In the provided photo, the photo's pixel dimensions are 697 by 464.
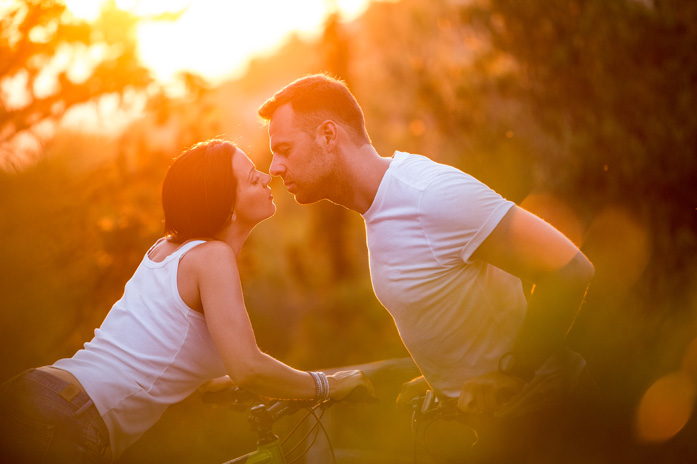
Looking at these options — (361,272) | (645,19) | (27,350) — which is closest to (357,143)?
(27,350)

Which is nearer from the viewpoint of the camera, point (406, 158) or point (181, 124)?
point (406, 158)

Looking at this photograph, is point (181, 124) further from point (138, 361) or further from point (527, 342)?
point (527, 342)

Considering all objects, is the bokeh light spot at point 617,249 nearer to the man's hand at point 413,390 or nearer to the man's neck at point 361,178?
the man's hand at point 413,390

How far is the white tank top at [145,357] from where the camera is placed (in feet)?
8.05

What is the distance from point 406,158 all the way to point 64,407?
1.64 meters

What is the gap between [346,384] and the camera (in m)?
2.61

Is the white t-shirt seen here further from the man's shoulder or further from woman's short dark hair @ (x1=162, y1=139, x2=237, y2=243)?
woman's short dark hair @ (x1=162, y1=139, x2=237, y2=243)

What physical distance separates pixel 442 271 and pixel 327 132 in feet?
2.80

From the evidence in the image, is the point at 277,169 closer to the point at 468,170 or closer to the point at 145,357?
the point at 145,357

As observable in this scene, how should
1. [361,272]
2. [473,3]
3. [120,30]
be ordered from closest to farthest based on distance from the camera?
[120,30]
[473,3]
[361,272]

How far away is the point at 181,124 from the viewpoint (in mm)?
6551

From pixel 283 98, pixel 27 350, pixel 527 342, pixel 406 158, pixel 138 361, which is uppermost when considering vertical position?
pixel 283 98

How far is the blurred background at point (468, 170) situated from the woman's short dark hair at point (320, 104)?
57cm

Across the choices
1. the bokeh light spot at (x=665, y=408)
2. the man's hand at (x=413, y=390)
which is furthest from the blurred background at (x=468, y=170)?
the man's hand at (x=413, y=390)
